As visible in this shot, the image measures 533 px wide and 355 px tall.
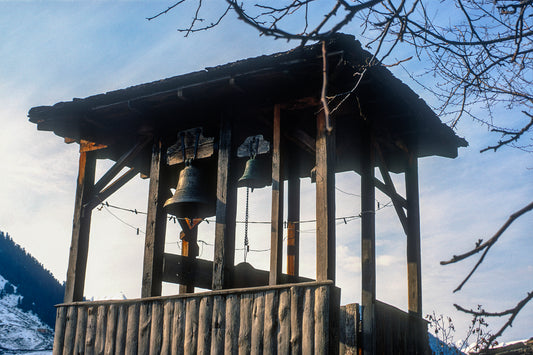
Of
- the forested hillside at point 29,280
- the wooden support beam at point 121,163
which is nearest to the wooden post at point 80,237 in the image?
the wooden support beam at point 121,163

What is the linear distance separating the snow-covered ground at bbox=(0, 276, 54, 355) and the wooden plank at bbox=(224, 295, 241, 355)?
37.6 m

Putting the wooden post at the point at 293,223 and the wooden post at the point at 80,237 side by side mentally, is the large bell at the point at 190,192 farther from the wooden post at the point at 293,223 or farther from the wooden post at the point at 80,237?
the wooden post at the point at 293,223

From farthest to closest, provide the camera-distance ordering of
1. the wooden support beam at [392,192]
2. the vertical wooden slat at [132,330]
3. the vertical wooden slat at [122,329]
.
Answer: the wooden support beam at [392,192] < the vertical wooden slat at [122,329] < the vertical wooden slat at [132,330]

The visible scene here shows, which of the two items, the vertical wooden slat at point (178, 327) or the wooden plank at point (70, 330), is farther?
the wooden plank at point (70, 330)

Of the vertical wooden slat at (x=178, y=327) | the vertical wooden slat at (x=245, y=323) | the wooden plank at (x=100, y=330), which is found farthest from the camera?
the wooden plank at (x=100, y=330)

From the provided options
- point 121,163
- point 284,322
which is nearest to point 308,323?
point 284,322

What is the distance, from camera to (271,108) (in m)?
8.77

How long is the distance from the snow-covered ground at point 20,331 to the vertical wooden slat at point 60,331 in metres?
35.3

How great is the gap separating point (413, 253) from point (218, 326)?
11.1ft

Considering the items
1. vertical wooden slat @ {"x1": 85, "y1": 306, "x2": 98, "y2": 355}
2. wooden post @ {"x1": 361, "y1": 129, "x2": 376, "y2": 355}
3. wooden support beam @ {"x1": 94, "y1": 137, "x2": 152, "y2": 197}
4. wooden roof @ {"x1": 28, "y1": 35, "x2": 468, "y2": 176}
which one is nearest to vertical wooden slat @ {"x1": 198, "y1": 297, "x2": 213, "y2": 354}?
vertical wooden slat @ {"x1": 85, "y1": 306, "x2": 98, "y2": 355}

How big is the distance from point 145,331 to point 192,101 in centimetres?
311

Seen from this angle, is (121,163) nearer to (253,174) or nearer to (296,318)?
(253,174)

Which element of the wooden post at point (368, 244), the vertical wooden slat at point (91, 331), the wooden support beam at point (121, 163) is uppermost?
the wooden support beam at point (121, 163)

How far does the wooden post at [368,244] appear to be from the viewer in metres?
8.15
